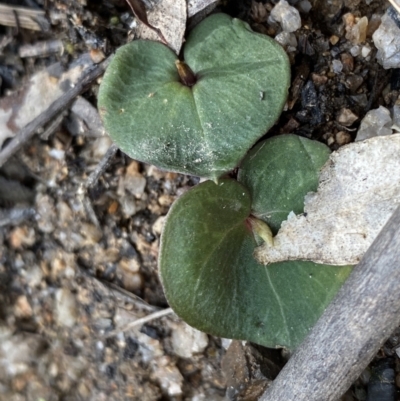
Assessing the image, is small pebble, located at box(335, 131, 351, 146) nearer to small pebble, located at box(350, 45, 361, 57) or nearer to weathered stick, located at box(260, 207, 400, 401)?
small pebble, located at box(350, 45, 361, 57)

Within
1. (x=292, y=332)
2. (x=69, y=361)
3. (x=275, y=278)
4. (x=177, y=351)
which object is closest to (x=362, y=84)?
(x=275, y=278)

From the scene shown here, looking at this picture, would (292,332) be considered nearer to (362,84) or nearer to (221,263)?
(221,263)

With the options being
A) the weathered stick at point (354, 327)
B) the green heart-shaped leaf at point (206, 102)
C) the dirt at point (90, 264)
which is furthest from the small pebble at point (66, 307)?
the weathered stick at point (354, 327)

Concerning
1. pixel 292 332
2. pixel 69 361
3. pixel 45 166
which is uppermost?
pixel 45 166

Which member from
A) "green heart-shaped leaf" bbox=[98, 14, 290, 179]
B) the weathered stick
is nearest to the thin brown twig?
"green heart-shaped leaf" bbox=[98, 14, 290, 179]

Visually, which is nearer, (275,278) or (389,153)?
(389,153)

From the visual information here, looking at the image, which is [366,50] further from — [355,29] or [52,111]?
[52,111]

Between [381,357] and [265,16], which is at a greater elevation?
[265,16]
